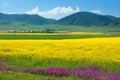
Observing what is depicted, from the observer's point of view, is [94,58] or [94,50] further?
[94,50]

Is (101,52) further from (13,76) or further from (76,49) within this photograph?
(13,76)

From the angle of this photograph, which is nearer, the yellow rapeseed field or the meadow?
the meadow

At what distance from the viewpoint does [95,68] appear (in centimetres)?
2341

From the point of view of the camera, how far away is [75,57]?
2786 centimetres

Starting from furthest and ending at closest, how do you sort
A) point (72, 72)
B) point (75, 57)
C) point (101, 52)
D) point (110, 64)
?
point (101, 52), point (75, 57), point (110, 64), point (72, 72)

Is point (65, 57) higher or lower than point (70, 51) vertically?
lower

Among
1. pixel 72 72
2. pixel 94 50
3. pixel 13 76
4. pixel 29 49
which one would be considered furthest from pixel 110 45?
pixel 13 76

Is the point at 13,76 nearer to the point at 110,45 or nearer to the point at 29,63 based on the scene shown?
the point at 29,63

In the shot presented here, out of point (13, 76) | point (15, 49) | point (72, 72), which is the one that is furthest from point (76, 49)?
point (13, 76)

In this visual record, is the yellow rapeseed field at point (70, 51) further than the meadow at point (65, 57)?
Yes

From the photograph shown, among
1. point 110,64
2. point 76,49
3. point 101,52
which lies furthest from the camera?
point 76,49

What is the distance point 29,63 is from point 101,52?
683cm

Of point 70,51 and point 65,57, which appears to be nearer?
point 65,57

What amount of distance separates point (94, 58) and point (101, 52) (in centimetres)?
276
